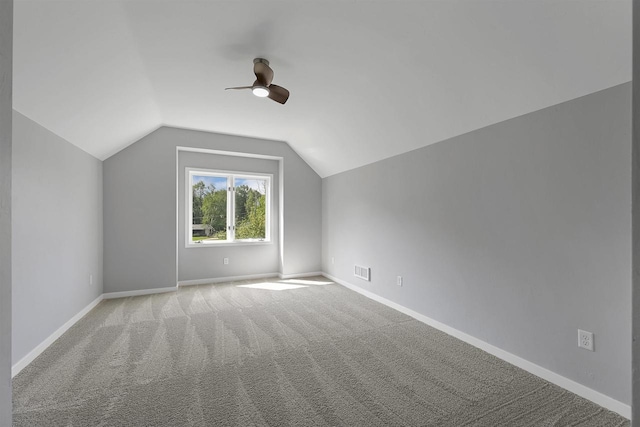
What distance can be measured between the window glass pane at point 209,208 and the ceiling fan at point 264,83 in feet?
9.65

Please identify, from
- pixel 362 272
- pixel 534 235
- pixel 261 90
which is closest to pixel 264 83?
pixel 261 90

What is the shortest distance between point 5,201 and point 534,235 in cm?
302

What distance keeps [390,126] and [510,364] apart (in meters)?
2.60

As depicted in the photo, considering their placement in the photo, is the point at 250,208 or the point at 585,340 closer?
the point at 585,340

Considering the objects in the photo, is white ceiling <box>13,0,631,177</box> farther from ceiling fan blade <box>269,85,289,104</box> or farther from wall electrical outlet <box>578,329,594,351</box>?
wall electrical outlet <box>578,329,594,351</box>

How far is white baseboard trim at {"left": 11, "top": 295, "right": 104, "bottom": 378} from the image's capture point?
2.24 m

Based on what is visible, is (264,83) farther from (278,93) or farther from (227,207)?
(227,207)

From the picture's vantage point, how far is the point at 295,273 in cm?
550

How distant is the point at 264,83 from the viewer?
2.60m

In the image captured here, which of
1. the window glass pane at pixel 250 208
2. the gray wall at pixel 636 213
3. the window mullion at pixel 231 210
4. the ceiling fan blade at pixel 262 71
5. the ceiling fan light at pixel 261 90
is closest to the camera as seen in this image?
the gray wall at pixel 636 213

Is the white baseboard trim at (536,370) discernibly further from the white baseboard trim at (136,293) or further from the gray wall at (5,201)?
the white baseboard trim at (136,293)

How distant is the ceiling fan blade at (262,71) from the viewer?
98.9 inches

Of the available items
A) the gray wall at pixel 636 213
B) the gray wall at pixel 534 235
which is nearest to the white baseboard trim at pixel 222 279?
the gray wall at pixel 534 235

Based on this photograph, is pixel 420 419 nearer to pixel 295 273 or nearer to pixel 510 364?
pixel 510 364
